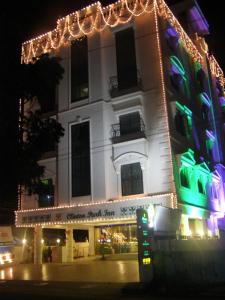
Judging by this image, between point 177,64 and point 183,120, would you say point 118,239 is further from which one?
point 177,64

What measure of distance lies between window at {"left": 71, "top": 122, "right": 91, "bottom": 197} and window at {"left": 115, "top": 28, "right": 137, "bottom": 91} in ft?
13.1

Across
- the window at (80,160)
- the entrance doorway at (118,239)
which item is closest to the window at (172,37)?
the window at (80,160)

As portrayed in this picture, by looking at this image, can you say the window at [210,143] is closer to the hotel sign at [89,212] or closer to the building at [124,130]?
the building at [124,130]

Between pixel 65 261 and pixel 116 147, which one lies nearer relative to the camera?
pixel 116 147

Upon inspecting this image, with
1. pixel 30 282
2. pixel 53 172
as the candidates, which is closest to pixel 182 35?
pixel 53 172

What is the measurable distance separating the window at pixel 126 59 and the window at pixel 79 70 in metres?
2.79

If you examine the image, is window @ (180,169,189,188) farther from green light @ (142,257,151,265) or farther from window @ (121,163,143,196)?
green light @ (142,257,151,265)

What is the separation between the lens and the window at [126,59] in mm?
24656

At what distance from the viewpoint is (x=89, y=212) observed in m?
23.7

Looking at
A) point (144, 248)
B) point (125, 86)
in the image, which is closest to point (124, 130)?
point (125, 86)

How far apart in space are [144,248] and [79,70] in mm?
16456

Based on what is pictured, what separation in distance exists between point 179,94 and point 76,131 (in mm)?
7679

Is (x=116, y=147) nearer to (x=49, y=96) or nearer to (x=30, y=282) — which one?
(x=49, y=96)

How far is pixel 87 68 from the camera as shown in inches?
1064
